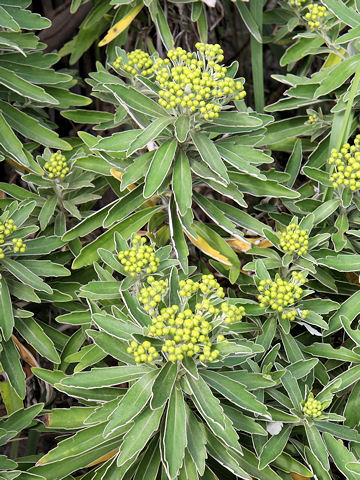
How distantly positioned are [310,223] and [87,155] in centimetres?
82

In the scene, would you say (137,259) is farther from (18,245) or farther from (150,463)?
(150,463)

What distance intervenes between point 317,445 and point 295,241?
0.63 metres

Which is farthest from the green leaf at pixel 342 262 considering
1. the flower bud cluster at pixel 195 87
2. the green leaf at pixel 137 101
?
the green leaf at pixel 137 101

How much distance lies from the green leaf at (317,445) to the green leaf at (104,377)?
1.79 feet

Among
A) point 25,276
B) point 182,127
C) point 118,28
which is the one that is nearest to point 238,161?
point 182,127

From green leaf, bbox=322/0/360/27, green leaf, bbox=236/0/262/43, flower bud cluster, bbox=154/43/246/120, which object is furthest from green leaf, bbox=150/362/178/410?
green leaf, bbox=236/0/262/43

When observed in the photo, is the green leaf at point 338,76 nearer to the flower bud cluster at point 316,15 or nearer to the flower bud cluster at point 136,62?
the flower bud cluster at point 316,15

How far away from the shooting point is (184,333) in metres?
1.56

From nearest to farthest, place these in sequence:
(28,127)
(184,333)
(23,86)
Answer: (184,333), (23,86), (28,127)

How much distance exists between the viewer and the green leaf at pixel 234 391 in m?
1.66

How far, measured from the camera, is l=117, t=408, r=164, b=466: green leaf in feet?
5.19

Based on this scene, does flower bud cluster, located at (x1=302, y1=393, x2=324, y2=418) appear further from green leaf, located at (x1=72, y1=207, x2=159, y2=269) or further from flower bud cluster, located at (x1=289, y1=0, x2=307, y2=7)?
flower bud cluster, located at (x1=289, y1=0, x2=307, y2=7)

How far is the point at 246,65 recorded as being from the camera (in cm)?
359

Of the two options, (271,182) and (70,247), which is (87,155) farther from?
(271,182)
